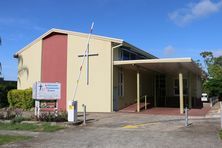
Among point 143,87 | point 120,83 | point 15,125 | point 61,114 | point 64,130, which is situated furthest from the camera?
point 143,87

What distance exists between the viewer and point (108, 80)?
72.6 feet

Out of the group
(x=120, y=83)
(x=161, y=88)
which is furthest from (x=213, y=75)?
(x=120, y=83)

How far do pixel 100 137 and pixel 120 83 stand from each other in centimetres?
1243

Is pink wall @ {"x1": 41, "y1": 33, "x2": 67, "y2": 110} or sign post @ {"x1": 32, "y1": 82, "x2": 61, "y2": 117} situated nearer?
sign post @ {"x1": 32, "y1": 82, "x2": 61, "y2": 117}

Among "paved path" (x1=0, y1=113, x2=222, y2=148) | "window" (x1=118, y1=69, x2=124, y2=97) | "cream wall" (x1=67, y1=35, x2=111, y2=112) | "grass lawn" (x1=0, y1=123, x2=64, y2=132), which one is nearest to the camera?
"paved path" (x1=0, y1=113, x2=222, y2=148)

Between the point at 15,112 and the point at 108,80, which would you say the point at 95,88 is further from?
the point at 15,112

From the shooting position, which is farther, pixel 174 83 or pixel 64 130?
pixel 174 83

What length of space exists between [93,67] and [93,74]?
50 centimetres

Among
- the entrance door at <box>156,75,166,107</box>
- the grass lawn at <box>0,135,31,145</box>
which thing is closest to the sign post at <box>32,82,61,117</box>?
the grass lawn at <box>0,135,31,145</box>

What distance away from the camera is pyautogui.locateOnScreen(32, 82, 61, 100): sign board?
689 inches

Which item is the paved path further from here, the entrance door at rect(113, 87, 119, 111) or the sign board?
the entrance door at rect(113, 87, 119, 111)

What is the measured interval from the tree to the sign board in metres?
29.0

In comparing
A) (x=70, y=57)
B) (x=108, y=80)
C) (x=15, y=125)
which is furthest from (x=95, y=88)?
(x=15, y=125)

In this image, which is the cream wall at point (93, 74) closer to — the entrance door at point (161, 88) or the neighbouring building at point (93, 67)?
the neighbouring building at point (93, 67)
